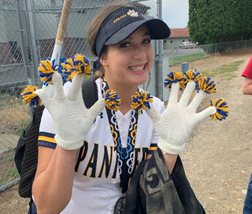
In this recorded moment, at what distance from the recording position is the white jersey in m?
1.18

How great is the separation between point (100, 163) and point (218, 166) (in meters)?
2.82

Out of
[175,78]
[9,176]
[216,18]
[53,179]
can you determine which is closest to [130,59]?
[175,78]

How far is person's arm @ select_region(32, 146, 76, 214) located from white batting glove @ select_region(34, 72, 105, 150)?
5 centimetres

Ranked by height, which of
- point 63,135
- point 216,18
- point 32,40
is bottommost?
point 63,135

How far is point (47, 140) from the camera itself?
1.09 m

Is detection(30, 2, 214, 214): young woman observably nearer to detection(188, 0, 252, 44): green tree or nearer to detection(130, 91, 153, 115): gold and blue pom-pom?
detection(130, 91, 153, 115): gold and blue pom-pom

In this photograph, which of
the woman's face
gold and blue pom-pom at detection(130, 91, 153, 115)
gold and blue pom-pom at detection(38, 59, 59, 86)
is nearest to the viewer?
gold and blue pom-pom at detection(38, 59, 59, 86)

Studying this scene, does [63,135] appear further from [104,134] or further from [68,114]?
[104,134]

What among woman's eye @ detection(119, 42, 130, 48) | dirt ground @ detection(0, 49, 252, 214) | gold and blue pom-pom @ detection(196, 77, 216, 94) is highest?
woman's eye @ detection(119, 42, 130, 48)

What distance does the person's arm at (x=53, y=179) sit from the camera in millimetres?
1004

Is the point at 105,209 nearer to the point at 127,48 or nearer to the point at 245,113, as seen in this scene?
the point at 127,48

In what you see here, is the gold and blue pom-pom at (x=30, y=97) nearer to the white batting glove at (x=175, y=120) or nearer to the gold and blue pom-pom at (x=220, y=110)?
the white batting glove at (x=175, y=120)

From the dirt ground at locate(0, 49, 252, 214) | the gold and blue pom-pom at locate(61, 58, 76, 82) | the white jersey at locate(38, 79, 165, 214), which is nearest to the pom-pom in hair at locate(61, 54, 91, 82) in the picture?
the gold and blue pom-pom at locate(61, 58, 76, 82)

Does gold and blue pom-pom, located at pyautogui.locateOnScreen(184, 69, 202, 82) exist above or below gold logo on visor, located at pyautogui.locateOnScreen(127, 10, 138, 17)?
below
